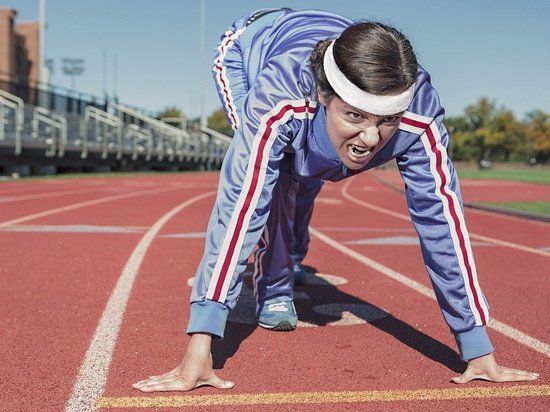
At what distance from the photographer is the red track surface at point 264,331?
2820 mm

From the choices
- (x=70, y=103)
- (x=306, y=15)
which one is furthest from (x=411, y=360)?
(x=70, y=103)

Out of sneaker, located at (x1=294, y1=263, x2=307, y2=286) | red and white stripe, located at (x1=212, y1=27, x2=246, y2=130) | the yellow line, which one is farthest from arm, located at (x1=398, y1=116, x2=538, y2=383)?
sneaker, located at (x1=294, y1=263, x2=307, y2=286)

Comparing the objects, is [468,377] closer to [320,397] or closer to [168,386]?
[320,397]

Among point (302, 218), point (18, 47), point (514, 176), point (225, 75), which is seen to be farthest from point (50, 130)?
point (514, 176)

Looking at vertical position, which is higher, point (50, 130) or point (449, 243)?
point (50, 130)

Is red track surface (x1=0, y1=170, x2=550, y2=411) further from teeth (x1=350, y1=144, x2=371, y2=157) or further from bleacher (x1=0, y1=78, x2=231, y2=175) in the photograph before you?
bleacher (x1=0, y1=78, x2=231, y2=175)

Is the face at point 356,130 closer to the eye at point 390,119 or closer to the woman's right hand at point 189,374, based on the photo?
the eye at point 390,119

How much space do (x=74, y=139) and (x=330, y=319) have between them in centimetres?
2700

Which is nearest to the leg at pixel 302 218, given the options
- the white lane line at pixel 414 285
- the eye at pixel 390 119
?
the white lane line at pixel 414 285

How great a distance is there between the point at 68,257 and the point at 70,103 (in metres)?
27.8

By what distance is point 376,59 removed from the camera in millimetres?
2586

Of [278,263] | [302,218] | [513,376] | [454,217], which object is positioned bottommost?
[513,376]

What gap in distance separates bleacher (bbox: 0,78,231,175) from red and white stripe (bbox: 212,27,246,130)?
65.8ft

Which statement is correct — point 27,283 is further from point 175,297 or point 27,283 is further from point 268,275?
point 268,275
